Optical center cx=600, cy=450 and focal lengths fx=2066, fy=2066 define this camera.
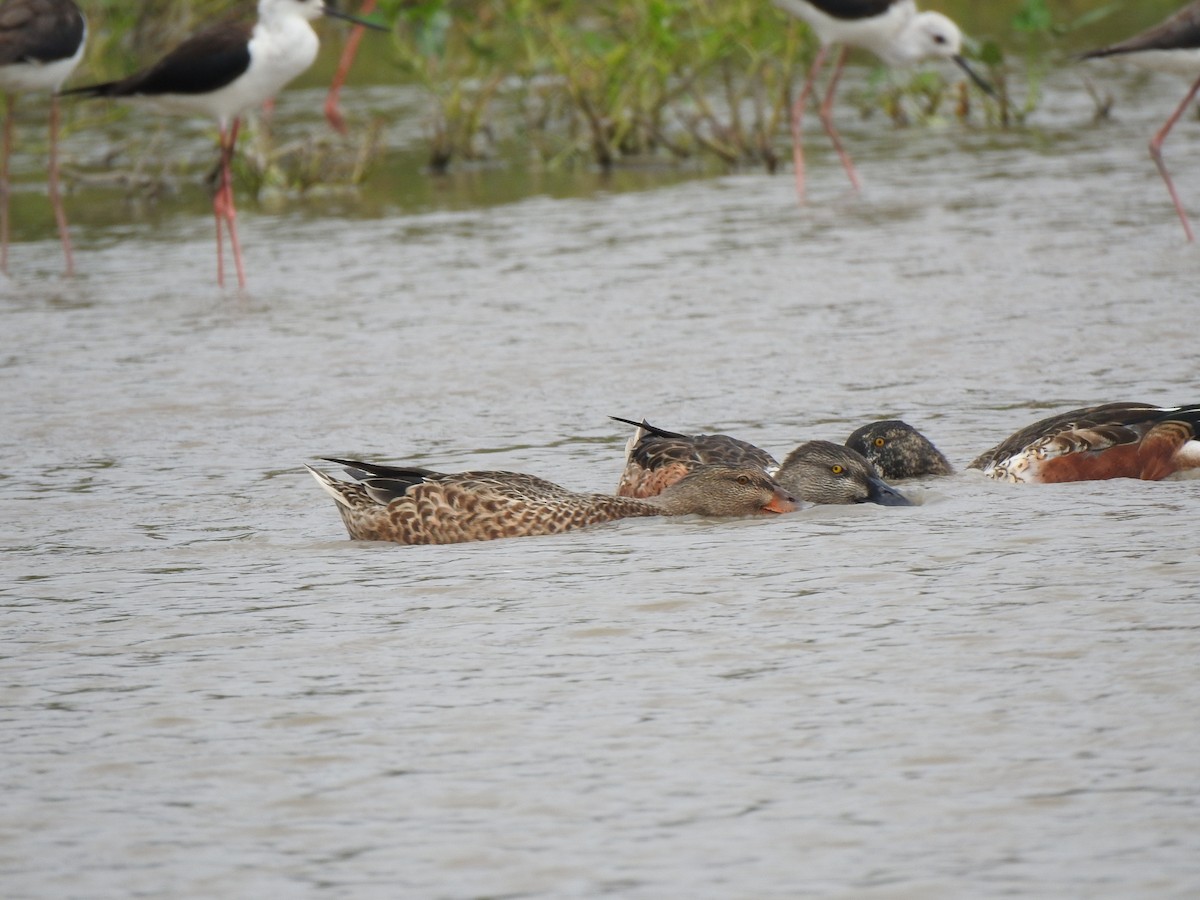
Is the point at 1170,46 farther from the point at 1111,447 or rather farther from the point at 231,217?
the point at 1111,447

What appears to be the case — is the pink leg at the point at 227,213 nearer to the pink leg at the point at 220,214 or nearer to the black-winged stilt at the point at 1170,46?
the pink leg at the point at 220,214

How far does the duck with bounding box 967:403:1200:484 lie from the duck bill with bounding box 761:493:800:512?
2.50ft

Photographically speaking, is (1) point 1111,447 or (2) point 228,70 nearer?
(1) point 1111,447

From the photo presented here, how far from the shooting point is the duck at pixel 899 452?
744cm

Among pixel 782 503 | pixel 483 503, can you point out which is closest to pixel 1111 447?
pixel 782 503

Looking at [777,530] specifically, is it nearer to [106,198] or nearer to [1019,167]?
[1019,167]

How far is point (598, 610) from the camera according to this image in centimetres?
591

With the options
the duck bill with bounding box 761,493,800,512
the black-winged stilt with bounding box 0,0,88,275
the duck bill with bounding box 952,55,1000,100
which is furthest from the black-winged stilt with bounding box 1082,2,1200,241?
the black-winged stilt with bounding box 0,0,88,275

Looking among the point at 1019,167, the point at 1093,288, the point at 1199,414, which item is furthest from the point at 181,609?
the point at 1019,167

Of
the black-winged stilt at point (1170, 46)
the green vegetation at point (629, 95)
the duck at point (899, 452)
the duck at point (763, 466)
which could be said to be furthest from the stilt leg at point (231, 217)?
the duck at point (899, 452)

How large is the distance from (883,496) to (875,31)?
1004cm

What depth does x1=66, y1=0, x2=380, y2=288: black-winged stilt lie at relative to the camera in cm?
1358

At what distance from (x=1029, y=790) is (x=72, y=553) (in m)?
3.79

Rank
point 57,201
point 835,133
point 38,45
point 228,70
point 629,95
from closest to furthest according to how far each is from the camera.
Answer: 1. point 228,70
2. point 38,45
3. point 57,201
4. point 835,133
5. point 629,95
